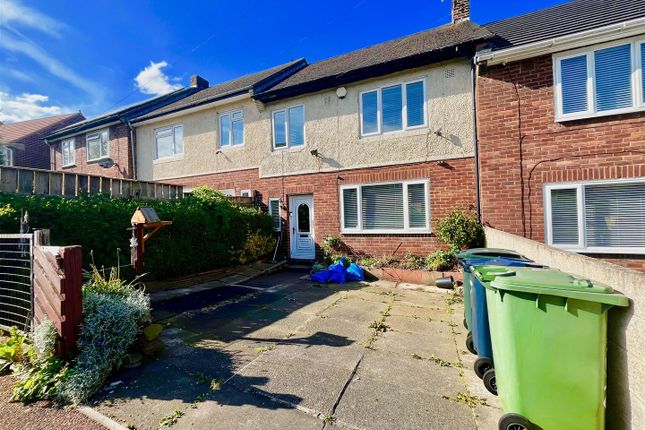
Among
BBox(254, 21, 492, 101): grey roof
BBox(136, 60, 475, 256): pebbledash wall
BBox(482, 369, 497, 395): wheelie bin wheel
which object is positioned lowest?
BBox(482, 369, 497, 395): wheelie bin wheel

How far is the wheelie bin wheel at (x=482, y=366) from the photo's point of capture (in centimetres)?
321

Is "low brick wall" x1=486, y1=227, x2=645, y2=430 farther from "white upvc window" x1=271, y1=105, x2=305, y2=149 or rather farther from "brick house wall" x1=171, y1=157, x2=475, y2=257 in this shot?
"white upvc window" x1=271, y1=105, x2=305, y2=149

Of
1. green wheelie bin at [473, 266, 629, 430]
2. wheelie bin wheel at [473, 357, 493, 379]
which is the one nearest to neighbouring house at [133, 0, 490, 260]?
wheelie bin wheel at [473, 357, 493, 379]

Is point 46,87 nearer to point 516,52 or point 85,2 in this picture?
point 85,2

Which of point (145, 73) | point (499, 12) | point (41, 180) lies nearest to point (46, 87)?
point (145, 73)

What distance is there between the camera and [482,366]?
3.23 m

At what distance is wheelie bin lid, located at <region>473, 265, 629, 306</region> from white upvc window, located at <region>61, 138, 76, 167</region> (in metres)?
21.2

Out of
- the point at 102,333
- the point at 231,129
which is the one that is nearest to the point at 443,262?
the point at 102,333

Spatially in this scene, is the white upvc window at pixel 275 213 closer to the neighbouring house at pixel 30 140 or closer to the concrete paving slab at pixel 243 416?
the concrete paving slab at pixel 243 416

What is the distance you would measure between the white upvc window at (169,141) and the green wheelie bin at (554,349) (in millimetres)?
13907

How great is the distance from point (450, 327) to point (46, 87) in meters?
17.8

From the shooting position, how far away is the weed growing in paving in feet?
8.44

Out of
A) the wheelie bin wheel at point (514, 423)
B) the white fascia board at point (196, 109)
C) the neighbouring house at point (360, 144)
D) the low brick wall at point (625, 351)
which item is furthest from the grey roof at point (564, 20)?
the white fascia board at point (196, 109)

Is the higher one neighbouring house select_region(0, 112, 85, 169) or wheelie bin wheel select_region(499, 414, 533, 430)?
neighbouring house select_region(0, 112, 85, 169)
